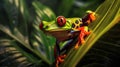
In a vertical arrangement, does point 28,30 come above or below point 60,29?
below

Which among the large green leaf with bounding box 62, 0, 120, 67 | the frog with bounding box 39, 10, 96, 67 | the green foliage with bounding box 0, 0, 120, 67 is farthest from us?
the green foliage with bounding box 0, 0, 120, 67

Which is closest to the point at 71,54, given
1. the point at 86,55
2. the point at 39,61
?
the point at 86,55

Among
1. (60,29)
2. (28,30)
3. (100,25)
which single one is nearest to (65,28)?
(60,29)

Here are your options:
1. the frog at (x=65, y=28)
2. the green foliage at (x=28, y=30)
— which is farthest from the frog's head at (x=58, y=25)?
the green foliage at (x=28, y=30)

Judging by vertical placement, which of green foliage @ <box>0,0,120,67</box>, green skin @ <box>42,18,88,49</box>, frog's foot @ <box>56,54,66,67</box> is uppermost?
green skin @ <box>42,18,88,49</box>

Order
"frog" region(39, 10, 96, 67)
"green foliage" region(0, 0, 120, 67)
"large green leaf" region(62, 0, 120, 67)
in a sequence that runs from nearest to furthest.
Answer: "large green leaf" region(62, 0, 120, 67) → "frog" region(39, 10, 96, 67) → "green foliage" region(0, 0, 120, 67)

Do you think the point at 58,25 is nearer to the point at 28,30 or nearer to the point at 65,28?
the point at 65,28

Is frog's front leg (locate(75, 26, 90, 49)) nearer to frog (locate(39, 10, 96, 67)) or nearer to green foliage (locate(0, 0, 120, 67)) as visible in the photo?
frog (locate(39, 10, 96, 67))

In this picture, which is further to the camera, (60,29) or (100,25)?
(60,29)

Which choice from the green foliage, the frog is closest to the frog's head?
the frog

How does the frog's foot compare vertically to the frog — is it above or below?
below

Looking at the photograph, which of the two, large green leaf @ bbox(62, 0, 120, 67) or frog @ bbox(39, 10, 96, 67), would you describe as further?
frog @ bbox(39, 10, 96, 67)

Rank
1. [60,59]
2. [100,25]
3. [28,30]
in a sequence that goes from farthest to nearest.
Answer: [28,30]
[60,59]
[100,25]
